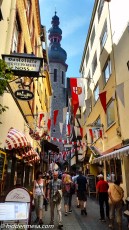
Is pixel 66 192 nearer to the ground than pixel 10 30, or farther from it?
nearer to the ground

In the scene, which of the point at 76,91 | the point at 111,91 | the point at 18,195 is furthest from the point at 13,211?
the point at 111,91

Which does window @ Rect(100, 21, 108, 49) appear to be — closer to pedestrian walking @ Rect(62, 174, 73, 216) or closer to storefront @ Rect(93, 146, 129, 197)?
storefront @ Rect(93, 146, 129, 197)

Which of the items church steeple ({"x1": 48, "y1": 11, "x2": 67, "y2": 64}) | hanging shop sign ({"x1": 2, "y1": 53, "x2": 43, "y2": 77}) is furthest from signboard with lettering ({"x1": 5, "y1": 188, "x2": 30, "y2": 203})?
church steeple ({"x1": 48, "y1": 11, "x2": 67, "y2": 64})

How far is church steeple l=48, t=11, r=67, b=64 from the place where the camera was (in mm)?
66688

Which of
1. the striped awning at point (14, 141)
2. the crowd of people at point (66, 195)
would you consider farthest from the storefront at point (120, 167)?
the striped awning at point (14, 141)

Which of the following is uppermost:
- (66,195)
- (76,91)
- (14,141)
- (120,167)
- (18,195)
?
(76,91)

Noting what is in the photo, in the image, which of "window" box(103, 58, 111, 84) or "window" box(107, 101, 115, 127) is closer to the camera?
"window" box(107, 101, 115, 127)

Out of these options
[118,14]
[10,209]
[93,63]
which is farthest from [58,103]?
[10,209]

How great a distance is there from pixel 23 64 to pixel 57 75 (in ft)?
192

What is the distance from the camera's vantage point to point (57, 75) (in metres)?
64.9

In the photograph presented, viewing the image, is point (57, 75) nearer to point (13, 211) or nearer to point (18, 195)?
point (18, 195)

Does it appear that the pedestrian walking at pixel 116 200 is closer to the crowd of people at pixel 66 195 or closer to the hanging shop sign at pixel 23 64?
the crowd of people at pixel 66 195

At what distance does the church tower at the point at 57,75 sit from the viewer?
61656 mm

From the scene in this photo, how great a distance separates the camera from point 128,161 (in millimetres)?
12617
